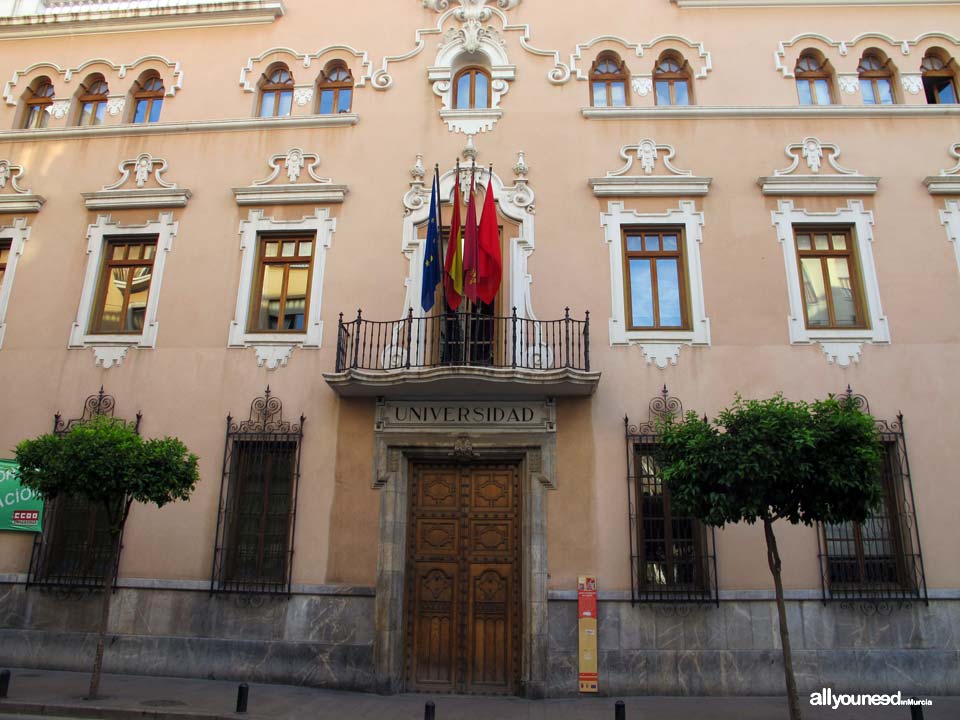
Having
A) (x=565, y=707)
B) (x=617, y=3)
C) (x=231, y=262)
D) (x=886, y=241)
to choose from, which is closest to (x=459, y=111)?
(x=617, y=3)

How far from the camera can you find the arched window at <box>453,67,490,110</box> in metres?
12.9

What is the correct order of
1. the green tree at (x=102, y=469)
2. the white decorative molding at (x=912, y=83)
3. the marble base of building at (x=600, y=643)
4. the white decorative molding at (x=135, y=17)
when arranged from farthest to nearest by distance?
the white decorative molding at (x=135, y=17) → the white decorative molding at (x=912, y=83) → the marble base of building at (x=600, y=643) → the green tree at (x=102, y=469)

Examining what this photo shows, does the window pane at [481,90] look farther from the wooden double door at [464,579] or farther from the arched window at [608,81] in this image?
the wooden double door at [464,579]

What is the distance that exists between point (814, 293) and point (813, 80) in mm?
4333

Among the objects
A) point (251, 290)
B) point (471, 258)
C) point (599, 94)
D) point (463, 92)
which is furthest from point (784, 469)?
point (463, 92)

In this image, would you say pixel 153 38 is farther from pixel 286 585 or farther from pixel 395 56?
pixel 286 585

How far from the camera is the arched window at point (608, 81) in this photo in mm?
12742

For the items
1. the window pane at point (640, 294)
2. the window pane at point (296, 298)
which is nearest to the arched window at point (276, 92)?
the window pane at point (296, 298)

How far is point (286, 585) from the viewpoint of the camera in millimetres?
10375

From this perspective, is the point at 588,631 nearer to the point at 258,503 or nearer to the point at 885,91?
the point at 258,503

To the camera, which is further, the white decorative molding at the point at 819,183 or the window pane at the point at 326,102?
the window pane at the point at 326,102

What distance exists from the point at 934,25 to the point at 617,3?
5863 mm

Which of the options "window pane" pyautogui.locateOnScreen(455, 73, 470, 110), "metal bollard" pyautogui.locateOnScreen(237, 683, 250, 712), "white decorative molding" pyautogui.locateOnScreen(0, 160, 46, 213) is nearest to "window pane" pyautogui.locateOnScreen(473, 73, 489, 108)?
"window pane" pyautogui.locateOnScreen(455, 73, 470, 110)

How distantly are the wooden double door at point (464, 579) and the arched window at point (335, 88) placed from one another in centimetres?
717
